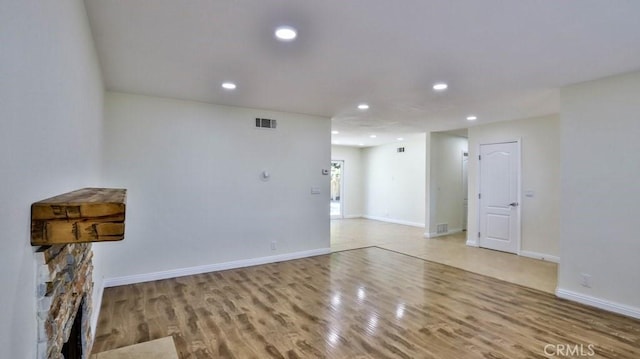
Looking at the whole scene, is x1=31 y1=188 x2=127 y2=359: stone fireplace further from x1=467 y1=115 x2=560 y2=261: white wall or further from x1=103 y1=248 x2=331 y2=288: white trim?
x1=467 y1=115 x2=560 y2=261: white wall

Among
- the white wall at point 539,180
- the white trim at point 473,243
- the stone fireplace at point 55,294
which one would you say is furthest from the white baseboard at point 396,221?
the stone fireplace at point 55,294

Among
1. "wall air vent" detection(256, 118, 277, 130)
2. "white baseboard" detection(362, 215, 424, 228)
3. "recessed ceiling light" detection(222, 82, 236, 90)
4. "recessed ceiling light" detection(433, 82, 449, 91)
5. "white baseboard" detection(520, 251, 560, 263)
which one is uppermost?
"recessed ceiling light" detection(222, 82, 236, 90)

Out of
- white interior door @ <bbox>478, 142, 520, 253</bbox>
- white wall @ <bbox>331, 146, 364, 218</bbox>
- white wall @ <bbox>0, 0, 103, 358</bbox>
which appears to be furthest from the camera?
white wall @ <bbox>331, 146, 364, 218</bbox>

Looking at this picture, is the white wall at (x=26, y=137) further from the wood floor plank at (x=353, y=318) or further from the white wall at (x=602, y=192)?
the white wall at (x=602, y=192)

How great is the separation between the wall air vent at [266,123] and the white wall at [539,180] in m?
4.32

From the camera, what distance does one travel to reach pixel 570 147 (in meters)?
3.70

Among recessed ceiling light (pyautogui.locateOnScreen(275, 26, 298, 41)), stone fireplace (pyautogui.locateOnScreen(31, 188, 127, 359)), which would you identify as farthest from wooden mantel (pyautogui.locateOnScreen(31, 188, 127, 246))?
recessed ceiling light (pyautogui.locateOnScreen(275, 26, 298, 41))

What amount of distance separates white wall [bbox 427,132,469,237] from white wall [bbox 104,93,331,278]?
10.3 ft

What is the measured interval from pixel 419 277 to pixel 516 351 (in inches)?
76.6

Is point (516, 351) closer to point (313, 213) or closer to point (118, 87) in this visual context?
point (313, 213)

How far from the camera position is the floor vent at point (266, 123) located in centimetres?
508

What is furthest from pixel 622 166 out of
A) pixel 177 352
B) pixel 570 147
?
pixel 177 352

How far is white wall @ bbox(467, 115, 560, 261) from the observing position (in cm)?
538

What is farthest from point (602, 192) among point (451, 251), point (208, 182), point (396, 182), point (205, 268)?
point (396, 182)
